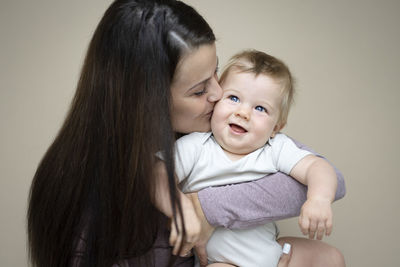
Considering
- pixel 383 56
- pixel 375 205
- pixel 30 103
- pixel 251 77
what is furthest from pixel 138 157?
pixel 383 56

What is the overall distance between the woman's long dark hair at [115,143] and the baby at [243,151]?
6.3 inches

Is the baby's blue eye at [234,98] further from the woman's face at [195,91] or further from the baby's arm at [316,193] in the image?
the baby's arm at [316,193]

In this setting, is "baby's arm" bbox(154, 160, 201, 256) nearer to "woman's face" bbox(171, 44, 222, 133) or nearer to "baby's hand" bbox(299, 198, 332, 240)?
"woman's face" bbox(171, 44, 222, 133)

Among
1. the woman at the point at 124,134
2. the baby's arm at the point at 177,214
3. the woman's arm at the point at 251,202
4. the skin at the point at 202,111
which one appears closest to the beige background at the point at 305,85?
the skin at the point at 202,111

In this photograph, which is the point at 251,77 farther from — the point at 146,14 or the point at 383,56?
the point at 383,56

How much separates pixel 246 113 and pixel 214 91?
14cm

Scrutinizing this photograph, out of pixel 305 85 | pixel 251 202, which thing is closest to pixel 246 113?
pixel 251 202

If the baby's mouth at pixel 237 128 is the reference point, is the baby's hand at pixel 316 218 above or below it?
below

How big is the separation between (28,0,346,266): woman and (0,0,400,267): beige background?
97 cm

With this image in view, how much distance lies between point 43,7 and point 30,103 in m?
0.55

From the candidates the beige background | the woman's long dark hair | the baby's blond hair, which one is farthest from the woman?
the beige background

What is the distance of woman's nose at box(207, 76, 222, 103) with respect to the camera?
1.64 m

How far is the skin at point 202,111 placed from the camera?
1.55m

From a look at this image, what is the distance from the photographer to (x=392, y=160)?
2777 mm
